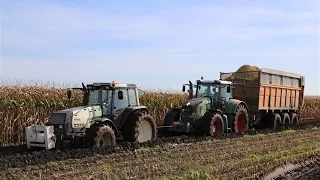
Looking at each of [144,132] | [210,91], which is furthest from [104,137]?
[210,91]

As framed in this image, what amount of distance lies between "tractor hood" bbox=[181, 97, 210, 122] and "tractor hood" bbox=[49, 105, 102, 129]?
169 inches

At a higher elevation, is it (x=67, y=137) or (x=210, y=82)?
(x=210, y=82)

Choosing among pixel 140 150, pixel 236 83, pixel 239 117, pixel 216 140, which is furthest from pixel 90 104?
pixel 236 83

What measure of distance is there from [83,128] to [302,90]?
1474 centimetres

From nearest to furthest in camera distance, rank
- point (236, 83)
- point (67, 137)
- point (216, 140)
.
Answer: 1. point (67, 137)
2. point (216, 140)
3. point (236, 83)

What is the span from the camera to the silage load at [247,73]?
727 inches

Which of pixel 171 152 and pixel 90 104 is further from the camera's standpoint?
pixel 90 104

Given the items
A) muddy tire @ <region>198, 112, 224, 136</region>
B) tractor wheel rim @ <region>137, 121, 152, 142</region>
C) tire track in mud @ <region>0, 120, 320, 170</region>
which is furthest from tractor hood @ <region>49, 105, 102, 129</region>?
muddy tire @ <region>198, 112, 224, 136</region>

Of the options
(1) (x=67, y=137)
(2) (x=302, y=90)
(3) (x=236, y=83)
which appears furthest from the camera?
(2) (x=302, y=90)

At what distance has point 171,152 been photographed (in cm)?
1122

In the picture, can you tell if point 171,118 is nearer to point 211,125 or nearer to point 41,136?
point 211,125

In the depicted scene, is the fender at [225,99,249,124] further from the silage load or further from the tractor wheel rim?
the tractor wheel rim

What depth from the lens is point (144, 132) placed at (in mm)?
13172

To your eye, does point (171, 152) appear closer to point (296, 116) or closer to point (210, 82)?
point (210, 82)
